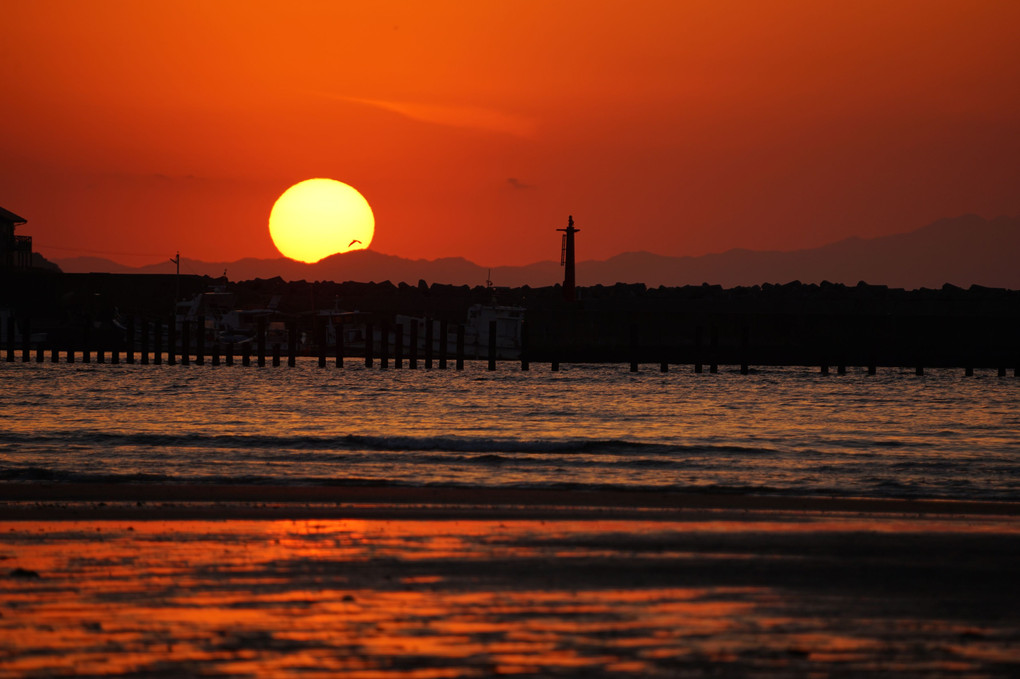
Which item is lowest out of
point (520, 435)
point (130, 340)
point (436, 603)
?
point (520, 435)

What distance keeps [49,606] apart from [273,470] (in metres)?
8.28

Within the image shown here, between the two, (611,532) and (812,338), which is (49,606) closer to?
(611,532)

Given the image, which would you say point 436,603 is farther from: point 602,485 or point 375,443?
point 375,443

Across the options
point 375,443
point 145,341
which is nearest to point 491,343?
point 145,341

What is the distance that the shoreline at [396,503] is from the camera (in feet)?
32.8

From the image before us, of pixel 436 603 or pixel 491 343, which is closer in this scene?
pixel 436 603

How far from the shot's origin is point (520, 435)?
67.7 ft

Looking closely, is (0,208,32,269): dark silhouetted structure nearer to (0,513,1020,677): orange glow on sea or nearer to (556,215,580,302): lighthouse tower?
(556,215,580,302): lighthouse tower

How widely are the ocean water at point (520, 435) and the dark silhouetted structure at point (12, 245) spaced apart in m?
54.3

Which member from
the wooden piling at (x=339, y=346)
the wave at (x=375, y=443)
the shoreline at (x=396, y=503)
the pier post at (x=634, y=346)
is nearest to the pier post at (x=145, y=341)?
the wooden piling at (x=339, y=346)

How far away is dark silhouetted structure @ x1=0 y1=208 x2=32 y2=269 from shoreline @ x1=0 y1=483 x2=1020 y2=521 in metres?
86.2

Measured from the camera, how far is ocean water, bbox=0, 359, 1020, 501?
541 inches

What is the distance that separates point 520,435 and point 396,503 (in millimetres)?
9873

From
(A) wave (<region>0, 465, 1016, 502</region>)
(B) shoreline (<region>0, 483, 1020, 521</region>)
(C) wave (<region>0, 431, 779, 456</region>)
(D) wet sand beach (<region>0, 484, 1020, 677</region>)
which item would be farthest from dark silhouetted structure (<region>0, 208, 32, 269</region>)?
(D) wet sand beach (<region>0, 484, 1020, 677</region>)
